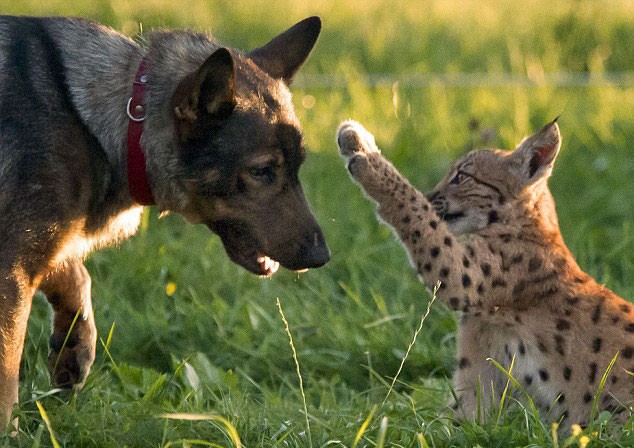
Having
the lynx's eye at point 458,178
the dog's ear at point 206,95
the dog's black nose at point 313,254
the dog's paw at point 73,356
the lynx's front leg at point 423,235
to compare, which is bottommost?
the dog's paw at point 73,356

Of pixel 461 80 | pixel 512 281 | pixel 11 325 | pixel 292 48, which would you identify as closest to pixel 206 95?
pixel 292 48

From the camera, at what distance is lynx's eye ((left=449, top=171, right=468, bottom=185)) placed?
5.41 m

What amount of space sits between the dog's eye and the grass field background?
36.9 inches

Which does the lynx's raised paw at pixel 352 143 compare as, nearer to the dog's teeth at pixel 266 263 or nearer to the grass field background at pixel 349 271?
the dog's teeth at pixel 266 263

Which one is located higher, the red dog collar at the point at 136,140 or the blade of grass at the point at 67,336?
the red dog collar at the point at 136,140

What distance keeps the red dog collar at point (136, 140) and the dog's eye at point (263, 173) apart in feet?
1.50

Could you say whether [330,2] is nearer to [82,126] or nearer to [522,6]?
[522,6]

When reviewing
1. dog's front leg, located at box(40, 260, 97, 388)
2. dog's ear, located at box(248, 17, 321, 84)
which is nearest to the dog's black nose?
dog's ear, located at box(248, 17, 321, 84)

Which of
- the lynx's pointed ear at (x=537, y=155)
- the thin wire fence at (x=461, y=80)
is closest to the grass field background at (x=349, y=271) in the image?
the thin wire fence at (x=461, y=80)

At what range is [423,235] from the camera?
5.00 metres

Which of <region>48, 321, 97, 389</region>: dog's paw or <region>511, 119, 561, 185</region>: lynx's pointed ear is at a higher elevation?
<region>511, 119, 561, 185</region>: lynx's pointed ear

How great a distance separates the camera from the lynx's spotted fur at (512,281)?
4871 mm

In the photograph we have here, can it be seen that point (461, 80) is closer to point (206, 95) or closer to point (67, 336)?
point (206, 95)

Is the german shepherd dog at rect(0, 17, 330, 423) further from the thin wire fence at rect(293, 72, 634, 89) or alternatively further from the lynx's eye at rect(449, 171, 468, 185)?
the thin wire fence at rect(293, 72, 634, 89)
